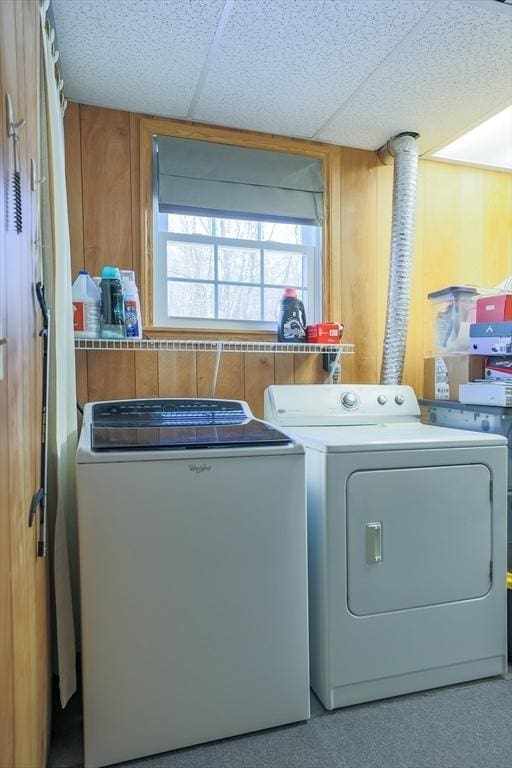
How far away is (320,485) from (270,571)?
307mm

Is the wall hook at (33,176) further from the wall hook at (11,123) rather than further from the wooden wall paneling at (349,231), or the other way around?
the wooden wall paneling at (349,231)

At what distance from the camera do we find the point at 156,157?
2072 millimetres

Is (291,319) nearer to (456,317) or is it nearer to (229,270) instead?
(229,270)

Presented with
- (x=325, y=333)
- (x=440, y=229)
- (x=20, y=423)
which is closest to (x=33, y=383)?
(x=20, y=423)

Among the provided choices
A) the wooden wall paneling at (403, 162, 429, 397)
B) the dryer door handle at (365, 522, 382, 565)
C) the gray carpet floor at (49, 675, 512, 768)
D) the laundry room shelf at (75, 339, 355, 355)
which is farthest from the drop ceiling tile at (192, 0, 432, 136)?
the gray carpet floor at (49, 675, 512, 768)

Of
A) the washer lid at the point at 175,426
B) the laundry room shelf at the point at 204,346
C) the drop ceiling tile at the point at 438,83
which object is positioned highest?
the drop ceiling tile at the point at 438,83

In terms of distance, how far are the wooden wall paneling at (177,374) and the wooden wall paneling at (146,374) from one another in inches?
0.9

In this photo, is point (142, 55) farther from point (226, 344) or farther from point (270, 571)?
point (270, 571)

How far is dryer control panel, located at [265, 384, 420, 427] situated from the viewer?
194 centimetres

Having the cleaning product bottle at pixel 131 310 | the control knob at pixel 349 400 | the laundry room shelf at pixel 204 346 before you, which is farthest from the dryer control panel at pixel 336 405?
the cleaning product bottle at pixel 131 310

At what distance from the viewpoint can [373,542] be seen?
1445mm

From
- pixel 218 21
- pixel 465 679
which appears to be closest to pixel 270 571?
pixel 465 679

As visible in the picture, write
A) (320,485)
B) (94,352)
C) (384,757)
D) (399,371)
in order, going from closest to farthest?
(384,757) → (320,485) → (94,352) → (399,371)

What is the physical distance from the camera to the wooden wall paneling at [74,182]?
1954mm
